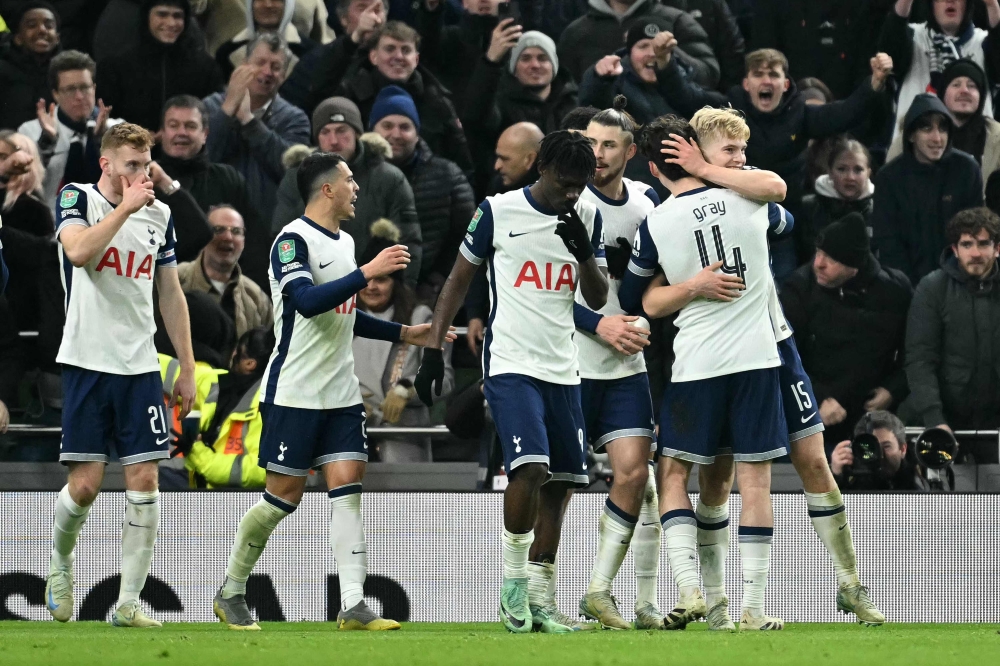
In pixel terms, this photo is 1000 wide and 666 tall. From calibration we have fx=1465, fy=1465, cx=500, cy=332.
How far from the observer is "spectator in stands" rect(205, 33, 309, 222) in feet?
35.7

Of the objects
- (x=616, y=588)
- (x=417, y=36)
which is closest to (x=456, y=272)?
(x=616, y=588)

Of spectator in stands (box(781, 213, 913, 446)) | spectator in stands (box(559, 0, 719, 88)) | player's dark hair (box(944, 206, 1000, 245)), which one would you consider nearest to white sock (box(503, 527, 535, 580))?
spectator in stands (box(781, 213, 913, 446))

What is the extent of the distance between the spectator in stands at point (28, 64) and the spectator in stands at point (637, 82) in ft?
13.2

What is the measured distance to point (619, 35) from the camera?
1114 cm

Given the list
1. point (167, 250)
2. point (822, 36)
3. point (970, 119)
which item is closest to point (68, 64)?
point (167, 250)

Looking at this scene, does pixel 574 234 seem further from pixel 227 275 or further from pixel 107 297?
pixel 227 275

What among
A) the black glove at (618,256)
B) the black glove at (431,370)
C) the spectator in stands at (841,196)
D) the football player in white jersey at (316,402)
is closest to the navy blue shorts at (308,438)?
the football player in white jersey at (316,402)

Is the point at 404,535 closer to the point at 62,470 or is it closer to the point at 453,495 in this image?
the point at 453,495

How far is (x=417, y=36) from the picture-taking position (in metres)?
11.2

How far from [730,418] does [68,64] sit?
20.2ft

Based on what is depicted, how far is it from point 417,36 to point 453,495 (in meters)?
4.20

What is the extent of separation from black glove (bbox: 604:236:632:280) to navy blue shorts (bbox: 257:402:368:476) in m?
1.40

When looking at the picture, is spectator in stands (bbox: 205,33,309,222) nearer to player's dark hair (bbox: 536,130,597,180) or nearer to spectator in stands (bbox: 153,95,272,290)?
spectator in stands (bbox: 153,95,272,290)

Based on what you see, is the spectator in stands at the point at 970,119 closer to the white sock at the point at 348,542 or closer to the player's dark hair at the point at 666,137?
the player's dark hair at the point at 666,137
